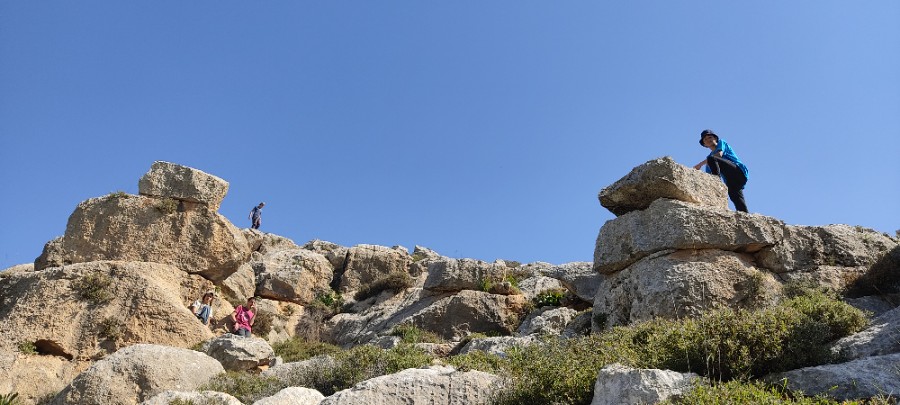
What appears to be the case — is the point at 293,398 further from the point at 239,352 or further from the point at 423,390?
the point at 239,352

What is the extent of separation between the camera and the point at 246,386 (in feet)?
30.1

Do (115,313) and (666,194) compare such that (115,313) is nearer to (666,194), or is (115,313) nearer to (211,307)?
(211,307)

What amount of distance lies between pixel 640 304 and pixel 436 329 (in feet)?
23.8

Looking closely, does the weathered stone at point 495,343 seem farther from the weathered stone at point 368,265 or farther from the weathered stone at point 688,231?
the weathered stone at point 368,265

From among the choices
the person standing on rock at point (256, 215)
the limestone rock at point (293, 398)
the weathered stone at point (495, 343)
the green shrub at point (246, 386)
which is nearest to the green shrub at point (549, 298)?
the weathered stone at point (495, 343)

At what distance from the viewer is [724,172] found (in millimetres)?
12328

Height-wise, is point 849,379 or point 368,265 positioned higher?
point 368,265

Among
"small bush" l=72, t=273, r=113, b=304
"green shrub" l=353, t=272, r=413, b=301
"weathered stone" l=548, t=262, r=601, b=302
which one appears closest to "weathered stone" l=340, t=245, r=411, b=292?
"green shrub" l=353, t=272, r=413, b=301

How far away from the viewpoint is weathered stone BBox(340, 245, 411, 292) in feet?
80.9

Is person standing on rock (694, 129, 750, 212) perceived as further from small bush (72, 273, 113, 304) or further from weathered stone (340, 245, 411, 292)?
weathered stone (340, 245, 411, 292)

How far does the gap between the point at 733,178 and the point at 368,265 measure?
16269 mm

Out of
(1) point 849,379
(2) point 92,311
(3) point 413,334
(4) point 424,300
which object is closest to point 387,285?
(4) point 424,300

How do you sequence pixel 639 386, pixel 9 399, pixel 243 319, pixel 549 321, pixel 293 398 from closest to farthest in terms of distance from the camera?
1. pixel 639 386
2. pixel 293 398
3. pixel 9 399
4. pixel 549 321
5. pixel 243 319

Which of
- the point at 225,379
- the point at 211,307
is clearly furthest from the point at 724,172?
the point at 211,307
